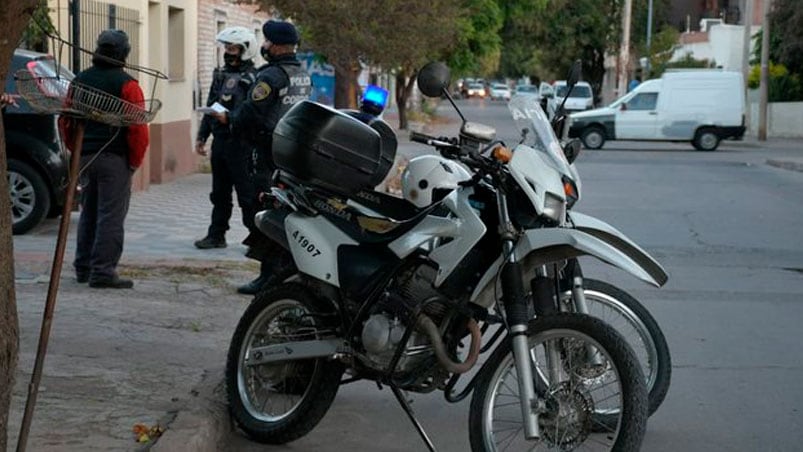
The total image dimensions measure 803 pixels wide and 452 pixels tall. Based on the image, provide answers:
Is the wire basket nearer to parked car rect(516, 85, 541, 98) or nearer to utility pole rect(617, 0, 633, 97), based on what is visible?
parked car rect(516, 85, 541, 98)

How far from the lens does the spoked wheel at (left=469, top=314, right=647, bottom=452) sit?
4.87 m

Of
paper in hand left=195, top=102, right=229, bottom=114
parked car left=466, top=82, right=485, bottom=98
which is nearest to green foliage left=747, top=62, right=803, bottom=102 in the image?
paper in hand left=195, top=102, right=229, bottom=114

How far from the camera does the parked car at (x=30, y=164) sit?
1206 centimetres

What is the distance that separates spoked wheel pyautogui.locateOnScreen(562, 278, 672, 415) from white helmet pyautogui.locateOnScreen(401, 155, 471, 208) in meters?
0.80

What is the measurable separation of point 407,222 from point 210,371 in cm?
173

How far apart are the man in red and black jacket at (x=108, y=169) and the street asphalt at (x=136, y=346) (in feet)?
0.79

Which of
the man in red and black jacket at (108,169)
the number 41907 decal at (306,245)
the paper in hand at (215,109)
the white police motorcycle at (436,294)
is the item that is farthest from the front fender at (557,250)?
the paper in hand at (215,109)

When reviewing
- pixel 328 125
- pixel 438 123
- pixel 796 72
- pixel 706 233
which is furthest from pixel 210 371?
pixel 438 123

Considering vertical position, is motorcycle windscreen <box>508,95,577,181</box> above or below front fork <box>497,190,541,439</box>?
above

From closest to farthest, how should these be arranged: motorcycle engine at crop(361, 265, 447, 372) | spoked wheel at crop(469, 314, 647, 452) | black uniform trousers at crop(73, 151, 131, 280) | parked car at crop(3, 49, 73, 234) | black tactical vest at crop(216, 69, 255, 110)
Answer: spoked wheel at crop(469, 314, 647, 452) < motorcycle engine at crop(361, 265, 447, 372) < black uniform trousers at crop(73, 151, 131, 280) < black tactical vest at crop(216, 69, 255, 110) < parked car at crop(3, 49, 73, 234)

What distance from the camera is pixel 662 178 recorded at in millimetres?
23766

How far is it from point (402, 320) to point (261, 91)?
3.63m

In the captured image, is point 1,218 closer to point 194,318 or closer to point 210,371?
point 210,371

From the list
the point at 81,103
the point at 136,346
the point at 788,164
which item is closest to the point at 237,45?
the point at 136,346
